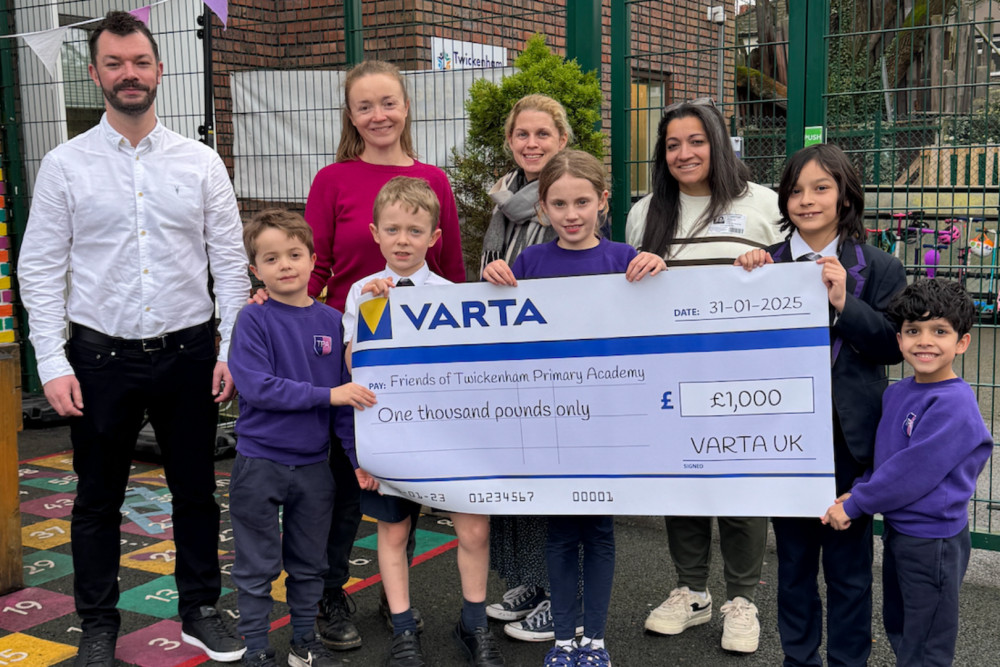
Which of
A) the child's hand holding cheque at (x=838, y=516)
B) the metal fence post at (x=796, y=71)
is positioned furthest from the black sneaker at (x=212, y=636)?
the metal fence post at (x=796, y=71)

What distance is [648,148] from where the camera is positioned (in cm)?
490

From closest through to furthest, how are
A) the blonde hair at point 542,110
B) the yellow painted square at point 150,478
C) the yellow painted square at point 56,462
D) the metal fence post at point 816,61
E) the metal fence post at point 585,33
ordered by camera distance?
the blonde hair at point 542,110 < the metal fence post at point 816,61 < the metal fence post at point 585,33 < the yellow painted square at point 150,478 < the yellow painted square at point 56,462

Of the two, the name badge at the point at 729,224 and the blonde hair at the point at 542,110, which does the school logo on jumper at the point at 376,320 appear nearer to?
the blonde hair at the point at 542,110

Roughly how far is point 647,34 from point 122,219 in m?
3.01

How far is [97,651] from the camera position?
10.7ft

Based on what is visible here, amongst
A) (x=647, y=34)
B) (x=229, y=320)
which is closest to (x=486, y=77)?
(x=647, y=34)

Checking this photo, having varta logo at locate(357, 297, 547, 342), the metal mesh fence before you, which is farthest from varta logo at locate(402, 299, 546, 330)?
the metal mesh fence

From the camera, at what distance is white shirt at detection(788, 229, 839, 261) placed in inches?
113

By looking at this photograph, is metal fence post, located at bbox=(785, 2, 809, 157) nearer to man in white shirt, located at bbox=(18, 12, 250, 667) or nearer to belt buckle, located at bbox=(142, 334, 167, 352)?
man in white shirt, located at bbox=(18, 12, 250, 667)

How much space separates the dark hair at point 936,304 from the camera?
8.34ft

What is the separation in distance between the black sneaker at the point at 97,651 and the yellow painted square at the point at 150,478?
2.51m

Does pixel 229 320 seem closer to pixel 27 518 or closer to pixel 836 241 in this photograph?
pixel 836 241

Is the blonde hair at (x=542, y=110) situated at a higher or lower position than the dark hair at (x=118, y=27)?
lower

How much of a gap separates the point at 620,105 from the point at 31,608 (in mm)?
3700
